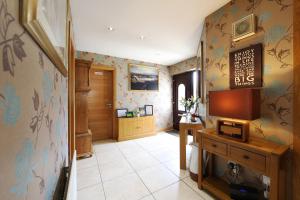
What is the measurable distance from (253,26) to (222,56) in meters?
0.46

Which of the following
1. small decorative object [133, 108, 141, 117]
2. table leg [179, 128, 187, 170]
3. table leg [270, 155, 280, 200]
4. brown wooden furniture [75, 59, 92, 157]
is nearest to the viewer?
table leg [270, 155, 280, 200]

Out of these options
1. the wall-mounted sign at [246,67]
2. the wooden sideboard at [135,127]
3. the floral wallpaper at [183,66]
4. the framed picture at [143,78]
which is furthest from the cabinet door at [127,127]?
the wall-mounted sign at [246,67]

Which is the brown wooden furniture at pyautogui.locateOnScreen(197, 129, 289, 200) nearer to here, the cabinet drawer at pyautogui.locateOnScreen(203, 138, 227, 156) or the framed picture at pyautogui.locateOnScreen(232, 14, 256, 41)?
the cabinet drawer at pyautogui.locateOnScreen(203, 138, 227, 156)

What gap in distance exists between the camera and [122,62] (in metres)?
4.21

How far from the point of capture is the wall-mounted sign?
1.54 metres

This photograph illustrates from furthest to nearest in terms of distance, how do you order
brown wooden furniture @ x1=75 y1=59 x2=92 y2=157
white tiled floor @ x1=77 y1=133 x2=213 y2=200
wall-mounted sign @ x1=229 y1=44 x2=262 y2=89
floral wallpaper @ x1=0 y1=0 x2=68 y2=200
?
brown wooden furniture @ x1=75 y1=59 x2=92 y2=157
white tiled floor @ x1=77 y1=133 x2=213 y2=200
wall-mounted sign @ x1=229 y1=44 x2=262 y2=89
floral wallpaper @ x1=0 y1=0 x2=68 y2=200

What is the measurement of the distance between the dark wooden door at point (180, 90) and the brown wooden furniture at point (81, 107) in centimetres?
291

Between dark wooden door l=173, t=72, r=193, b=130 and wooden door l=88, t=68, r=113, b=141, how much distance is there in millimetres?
2295

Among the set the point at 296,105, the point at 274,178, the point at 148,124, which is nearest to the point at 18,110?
the point at 274,178

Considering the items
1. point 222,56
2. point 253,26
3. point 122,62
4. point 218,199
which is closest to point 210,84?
point 222,56

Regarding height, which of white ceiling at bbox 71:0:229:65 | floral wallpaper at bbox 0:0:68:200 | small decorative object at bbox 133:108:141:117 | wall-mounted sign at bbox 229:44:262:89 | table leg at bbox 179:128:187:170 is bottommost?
table leg at bbox 179:128:187:170

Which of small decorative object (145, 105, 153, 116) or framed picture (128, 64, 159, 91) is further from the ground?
framed picture (128, 64, 159, 91)

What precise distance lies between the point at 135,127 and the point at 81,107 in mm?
1795

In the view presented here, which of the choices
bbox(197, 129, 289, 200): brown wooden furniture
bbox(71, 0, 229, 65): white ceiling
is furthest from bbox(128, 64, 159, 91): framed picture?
bbox(197, 129, 289, 200): brown wooden furniture
